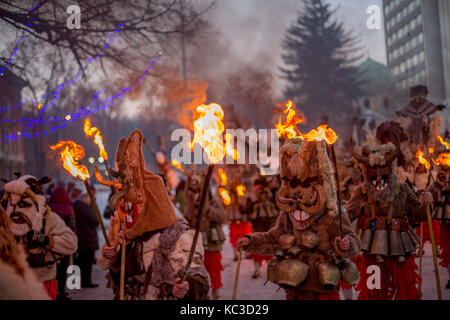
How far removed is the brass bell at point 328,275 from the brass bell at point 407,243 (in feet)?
5.91

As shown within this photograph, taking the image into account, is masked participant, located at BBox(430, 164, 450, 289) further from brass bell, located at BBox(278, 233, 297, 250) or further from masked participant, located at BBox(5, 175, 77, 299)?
masked participant, located at BBox(5, 175, 77, 299)

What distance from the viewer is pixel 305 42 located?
32.1 m

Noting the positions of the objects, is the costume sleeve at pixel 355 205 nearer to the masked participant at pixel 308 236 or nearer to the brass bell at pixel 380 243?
the brass bell at pixel 380 243

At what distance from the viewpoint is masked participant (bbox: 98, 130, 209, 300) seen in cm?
326

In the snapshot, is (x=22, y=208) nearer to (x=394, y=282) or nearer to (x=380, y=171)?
(x=380, y=171)

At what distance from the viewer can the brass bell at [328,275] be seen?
3713 mm

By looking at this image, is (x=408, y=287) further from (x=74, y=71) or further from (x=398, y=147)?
(x=74, y=71)

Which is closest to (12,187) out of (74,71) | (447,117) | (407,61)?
(74,71)

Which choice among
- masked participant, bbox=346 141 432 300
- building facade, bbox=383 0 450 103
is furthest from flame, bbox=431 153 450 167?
building facade, bbox=383 0 450 103

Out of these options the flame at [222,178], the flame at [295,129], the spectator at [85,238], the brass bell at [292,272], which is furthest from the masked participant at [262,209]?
the brass bell at [292,272]

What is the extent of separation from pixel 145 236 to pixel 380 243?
311cm

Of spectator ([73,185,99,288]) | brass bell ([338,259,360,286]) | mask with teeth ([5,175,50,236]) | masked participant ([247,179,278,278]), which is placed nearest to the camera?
brass bell ([338,259,360,286])

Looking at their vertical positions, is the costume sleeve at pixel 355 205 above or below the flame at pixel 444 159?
below

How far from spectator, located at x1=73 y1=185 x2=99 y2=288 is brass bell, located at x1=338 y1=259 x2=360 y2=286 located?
5.72 meters
